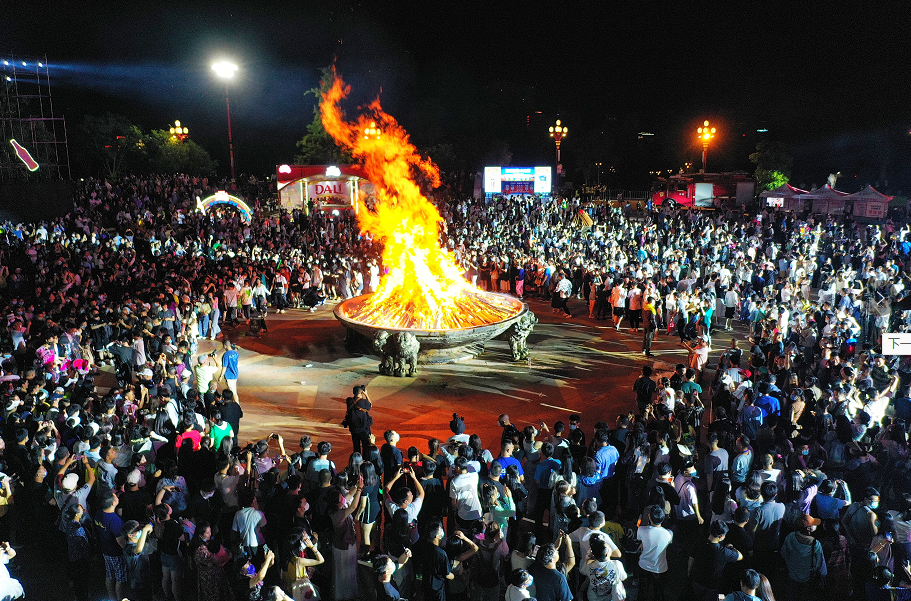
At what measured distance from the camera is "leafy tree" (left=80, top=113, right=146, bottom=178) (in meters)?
51.6

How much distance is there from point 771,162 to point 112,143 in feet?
169

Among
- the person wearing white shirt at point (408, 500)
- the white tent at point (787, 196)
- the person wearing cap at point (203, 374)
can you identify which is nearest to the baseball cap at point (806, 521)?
the person wearing white shirt at point (408, 500)

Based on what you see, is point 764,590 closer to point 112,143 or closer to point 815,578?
point 815,578

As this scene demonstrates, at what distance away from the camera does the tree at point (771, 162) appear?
50.3 meters

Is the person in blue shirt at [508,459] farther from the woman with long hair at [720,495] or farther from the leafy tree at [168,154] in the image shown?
the leafy tree at [168,154]

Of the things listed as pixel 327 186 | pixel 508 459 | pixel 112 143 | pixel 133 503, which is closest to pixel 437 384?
pixel 508 459

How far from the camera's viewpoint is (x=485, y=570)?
19.2 feet

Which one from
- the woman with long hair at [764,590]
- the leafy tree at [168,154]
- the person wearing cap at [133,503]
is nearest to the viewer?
the woman with long hair at [764,590]

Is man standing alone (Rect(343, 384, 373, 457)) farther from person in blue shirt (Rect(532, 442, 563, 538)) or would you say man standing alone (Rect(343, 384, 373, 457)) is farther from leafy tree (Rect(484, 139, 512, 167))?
leafy tree (Rect(484, 139, 512, 167))

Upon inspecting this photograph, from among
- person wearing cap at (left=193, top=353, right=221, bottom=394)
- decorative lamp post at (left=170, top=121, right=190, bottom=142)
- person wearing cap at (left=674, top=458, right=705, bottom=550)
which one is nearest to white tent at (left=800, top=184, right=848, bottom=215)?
person wearing cap at (left=674, top=458, right=705, bottom=550)

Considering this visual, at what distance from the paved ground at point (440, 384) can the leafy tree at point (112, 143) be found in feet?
135

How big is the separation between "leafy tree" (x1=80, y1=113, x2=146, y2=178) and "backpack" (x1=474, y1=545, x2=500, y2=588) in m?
53.2

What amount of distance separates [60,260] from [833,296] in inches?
806

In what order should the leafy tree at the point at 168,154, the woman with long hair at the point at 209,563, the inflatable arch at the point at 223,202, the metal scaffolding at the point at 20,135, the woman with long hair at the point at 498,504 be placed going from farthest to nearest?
the leafy tree at the point at 168,154 < the metal scaffolding at the point at 20,135 < the inflatable arch at the point at 223,202 < the woman with long hair at the point at 498,504 < the woman with long hair at the point at 209,563
